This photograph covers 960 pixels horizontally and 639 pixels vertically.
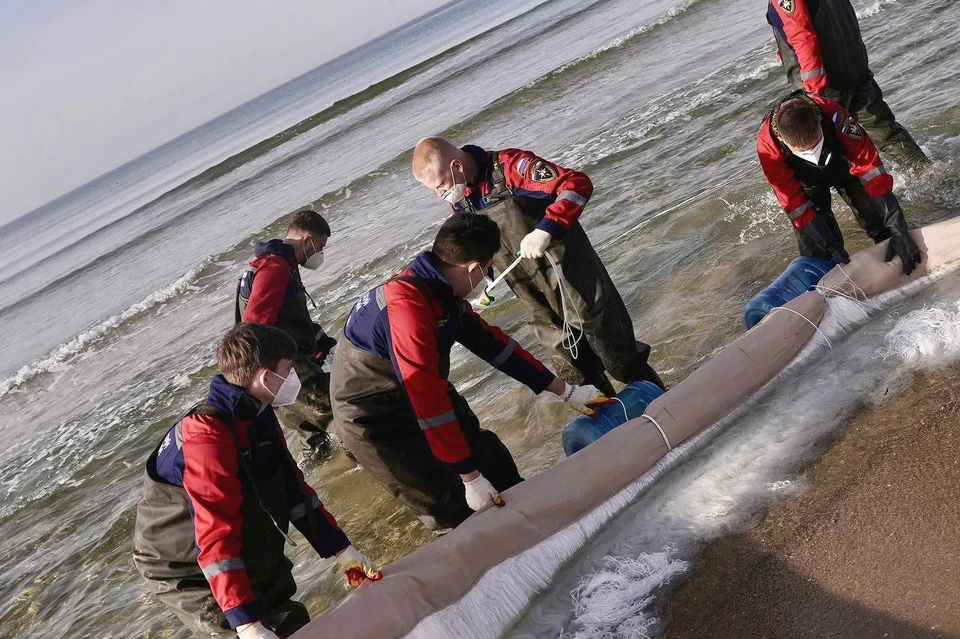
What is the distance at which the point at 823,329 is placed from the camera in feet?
14.2

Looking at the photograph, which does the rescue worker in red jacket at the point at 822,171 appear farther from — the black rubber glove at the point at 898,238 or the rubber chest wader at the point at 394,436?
the rubber chest wader at the point at 394,436

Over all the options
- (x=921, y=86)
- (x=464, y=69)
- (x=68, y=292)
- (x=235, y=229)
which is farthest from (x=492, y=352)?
(x=464, y=69)

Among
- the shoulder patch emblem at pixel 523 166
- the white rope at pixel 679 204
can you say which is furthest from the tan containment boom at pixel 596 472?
the white rope at pixel 679 204

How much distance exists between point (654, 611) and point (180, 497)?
6.26 feet

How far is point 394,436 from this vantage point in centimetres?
399

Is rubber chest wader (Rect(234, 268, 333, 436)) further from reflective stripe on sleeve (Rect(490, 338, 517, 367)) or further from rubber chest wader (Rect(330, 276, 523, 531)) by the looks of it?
reflective stripe on sleeve (Rect(490, 338, 517, 367))

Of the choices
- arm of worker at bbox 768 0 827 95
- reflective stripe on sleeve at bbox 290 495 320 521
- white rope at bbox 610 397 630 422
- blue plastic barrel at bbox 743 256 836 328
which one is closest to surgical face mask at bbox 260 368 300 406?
reflective stripe on sleeve at bbox 290 495 320 521

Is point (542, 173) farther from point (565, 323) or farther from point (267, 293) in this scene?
point (267, 293)

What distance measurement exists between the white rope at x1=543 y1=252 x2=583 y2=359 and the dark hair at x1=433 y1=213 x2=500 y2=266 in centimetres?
90

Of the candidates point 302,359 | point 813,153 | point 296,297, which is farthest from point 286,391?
point 813,153

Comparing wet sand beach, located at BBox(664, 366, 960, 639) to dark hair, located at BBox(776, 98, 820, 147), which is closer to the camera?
wet sand beach, located at BBox(664, 366, 960, 639)

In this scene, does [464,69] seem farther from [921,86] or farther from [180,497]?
[180,497]

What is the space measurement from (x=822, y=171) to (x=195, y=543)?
393 centimetres

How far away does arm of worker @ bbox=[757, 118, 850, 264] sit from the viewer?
4664 mm
